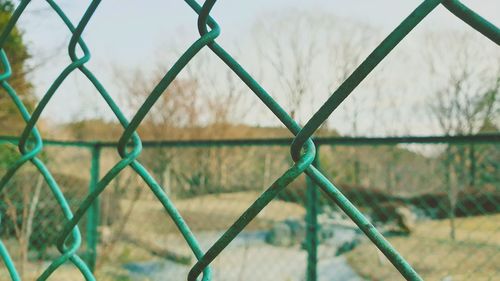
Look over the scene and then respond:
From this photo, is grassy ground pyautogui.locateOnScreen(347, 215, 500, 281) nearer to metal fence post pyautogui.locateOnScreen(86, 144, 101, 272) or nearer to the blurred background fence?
the blurred background fence

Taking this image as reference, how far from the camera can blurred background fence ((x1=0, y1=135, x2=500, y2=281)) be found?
131 inches

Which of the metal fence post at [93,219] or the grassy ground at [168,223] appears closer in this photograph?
the metal fence post at [93,219]

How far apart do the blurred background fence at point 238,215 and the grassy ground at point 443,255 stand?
2cm

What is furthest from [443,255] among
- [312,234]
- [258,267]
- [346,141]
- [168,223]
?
[168,223]

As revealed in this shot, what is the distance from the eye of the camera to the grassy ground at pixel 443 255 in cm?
308

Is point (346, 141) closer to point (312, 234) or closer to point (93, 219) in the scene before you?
point (312, 234)

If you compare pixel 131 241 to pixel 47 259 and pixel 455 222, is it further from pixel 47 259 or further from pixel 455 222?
pixel 455 222

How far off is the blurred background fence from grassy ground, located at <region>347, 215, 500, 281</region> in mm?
20

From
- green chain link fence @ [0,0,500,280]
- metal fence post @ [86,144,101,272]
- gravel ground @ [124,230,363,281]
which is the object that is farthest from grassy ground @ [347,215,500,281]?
green chain link fence @ [0,0,500,280]

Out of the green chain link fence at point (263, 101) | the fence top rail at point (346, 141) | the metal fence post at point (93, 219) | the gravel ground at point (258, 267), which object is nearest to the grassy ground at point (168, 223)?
the gravel ground at point (258, 267)

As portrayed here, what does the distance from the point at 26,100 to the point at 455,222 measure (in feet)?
20.5

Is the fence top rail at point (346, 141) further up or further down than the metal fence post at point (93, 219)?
further up

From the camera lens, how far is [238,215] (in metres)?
5.81

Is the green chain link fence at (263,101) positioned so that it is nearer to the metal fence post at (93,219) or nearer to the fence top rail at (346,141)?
the fence top rail at (346,141)
